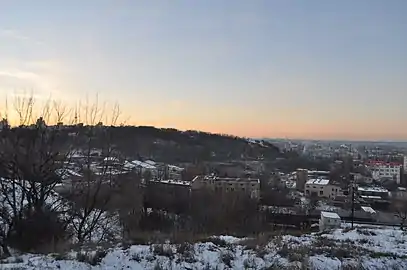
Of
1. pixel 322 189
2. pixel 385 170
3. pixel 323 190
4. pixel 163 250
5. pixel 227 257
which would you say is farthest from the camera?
pixel 385 170

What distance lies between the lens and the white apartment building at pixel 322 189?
40.8m

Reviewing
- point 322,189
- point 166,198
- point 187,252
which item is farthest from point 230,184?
point 187,252

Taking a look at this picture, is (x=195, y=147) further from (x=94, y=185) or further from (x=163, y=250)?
(x=163, y=250)

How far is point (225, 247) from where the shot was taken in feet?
18.7

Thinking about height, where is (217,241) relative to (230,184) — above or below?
above

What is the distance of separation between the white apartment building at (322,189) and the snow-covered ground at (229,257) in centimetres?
3569

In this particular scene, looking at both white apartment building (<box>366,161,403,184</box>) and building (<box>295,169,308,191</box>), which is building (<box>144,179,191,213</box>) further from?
white apartment building (<box>366,161,403,184</box>)

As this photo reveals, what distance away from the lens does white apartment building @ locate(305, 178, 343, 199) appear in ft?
134

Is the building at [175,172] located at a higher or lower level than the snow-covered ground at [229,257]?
lower

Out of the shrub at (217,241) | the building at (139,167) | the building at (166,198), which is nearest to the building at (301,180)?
the building at (139,167)

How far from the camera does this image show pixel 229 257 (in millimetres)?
5129

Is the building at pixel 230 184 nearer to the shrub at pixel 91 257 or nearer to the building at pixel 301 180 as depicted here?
the building at pixel 301 180

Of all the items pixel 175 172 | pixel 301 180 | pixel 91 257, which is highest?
pixel 91 257

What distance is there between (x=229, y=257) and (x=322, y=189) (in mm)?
38657
